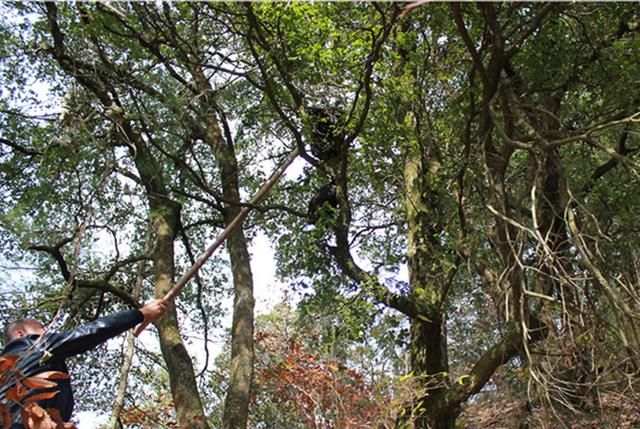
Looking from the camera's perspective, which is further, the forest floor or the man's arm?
the forest floor

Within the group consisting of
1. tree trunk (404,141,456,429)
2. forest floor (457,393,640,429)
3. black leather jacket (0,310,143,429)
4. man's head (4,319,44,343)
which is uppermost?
tree trunk (404,141,456,429)

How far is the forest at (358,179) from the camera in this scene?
16.4 ft

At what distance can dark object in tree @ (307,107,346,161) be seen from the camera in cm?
591

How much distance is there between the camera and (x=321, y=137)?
19.9ft

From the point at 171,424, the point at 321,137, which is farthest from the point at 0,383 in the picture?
the point at 171,424

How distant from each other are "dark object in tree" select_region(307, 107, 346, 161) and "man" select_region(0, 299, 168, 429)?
2930 mm

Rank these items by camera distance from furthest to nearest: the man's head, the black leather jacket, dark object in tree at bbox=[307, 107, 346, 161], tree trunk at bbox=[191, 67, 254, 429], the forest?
tree trunk at bbox=[191, 67, 254, 429] < dark object in tree at bbox=[307, 107, 346, 161] < the forest < the man's head < the black leather jacket

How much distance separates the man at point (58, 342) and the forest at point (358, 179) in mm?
1445

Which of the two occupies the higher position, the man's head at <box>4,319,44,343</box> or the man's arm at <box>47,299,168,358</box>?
the man's head at <box>4,319,44,343</box>

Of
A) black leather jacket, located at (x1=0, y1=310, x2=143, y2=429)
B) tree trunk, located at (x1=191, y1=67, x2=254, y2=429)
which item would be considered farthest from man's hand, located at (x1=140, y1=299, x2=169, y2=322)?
tree trunk, located at (x1=191, y1=67, x2=254, y2=429)

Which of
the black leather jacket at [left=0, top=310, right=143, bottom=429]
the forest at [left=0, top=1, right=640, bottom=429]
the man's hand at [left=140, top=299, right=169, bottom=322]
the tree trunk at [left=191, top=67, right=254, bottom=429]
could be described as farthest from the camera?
the tree trunk at [left=191, top=67, right=254, bottom=429]

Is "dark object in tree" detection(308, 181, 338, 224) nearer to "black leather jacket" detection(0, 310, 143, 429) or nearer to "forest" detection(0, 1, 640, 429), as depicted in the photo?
"forest" detection(0, 1, 640, 429)

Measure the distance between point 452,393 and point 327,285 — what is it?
1.86 m

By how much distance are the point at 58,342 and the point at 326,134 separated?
3.67 metres
